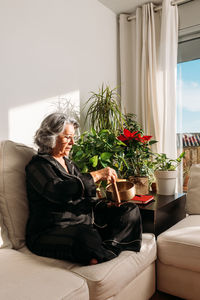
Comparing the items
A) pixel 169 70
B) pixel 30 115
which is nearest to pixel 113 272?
pixel 30 115

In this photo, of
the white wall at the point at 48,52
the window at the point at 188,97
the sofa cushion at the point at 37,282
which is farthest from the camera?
the window at the point at 188,97

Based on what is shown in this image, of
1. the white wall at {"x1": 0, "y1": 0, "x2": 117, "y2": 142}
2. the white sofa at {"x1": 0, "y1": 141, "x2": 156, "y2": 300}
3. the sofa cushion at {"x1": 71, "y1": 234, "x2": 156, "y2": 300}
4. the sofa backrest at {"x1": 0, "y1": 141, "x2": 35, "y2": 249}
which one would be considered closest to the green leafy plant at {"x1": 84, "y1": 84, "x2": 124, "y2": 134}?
the white wall at {"x1": 0, "y1": 0, "x2": 117, "y2": 142}

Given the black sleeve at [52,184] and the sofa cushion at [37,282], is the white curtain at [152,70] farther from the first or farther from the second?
the sofa cushion at [37,282]

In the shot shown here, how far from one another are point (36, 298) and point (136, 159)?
1547 mm

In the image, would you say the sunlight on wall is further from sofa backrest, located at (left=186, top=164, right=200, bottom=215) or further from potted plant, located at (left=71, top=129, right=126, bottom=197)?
sofa backrest, located at (left=186, top=164, right=200, bottom=215)

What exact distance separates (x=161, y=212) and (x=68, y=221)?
0.75 meters

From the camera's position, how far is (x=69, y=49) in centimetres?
253

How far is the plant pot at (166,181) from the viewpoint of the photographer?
7.22 feet

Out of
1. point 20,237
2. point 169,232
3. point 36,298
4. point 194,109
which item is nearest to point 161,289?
point 169,232

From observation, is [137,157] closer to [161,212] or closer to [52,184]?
[161,212]

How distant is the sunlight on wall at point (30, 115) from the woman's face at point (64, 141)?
0.55 metres

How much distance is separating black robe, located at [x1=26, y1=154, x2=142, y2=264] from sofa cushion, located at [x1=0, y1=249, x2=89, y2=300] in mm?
119

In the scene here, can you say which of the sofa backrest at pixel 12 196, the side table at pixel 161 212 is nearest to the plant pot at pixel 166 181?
the side table at pixel 161 212

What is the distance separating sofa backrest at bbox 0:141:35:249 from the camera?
1460 mm
